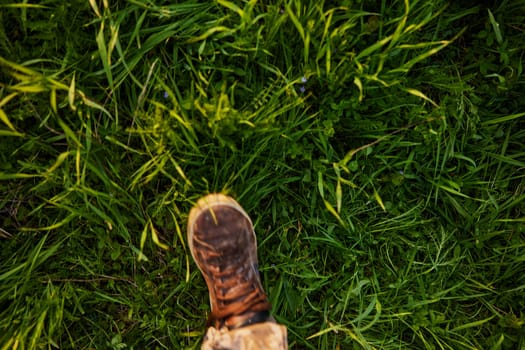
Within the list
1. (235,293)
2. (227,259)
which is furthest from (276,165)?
(235,293)

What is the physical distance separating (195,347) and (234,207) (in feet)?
2.10

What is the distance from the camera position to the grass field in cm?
160

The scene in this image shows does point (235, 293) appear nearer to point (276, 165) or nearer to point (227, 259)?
point (227, 259)

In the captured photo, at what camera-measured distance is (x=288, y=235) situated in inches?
72.3

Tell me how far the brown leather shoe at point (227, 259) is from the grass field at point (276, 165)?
0.07m

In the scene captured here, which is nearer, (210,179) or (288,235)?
(210,179)

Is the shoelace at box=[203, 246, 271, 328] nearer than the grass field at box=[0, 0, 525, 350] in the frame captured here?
No

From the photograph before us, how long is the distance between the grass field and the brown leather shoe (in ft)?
0.23

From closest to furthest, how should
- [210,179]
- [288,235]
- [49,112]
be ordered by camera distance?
[49,112]
[210,179]
[288,235]

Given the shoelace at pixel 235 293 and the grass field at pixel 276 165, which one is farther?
the shoelace at pixel 235 293

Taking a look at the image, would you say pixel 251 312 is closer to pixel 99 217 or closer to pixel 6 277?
pixel 99 217

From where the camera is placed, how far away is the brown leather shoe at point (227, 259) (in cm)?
170

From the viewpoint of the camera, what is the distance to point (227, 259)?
1.75 metres

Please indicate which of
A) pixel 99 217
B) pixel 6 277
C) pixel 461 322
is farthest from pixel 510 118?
pixel 6 277
